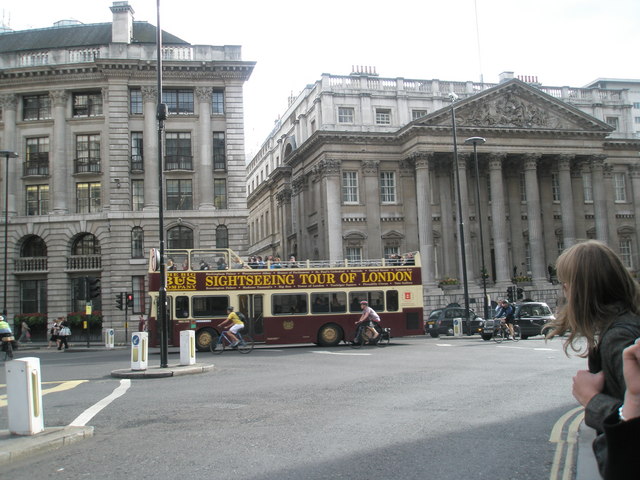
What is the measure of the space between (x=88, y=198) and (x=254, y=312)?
21.1 m

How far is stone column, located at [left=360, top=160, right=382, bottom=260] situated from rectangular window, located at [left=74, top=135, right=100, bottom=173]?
20.4m

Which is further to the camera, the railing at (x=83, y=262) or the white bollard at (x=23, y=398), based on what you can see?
the railing at (x=83, y=262)

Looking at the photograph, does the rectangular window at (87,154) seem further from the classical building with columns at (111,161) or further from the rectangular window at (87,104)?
the rectangular window at (87,104)

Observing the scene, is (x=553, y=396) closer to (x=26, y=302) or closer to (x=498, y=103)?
(x=26, y=302)

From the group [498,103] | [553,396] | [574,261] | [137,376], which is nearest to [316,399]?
[553,396]

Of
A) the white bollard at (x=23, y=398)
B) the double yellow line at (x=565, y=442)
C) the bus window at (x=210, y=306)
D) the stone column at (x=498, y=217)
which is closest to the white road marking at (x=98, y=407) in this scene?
the white bollard at (x=23, y=398)

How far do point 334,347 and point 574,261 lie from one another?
24.0 m

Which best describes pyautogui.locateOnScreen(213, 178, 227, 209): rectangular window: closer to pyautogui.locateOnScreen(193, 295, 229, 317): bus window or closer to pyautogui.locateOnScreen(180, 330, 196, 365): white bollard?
pyautogui.locateOnScreen(193, 295, 229, 317): bus window

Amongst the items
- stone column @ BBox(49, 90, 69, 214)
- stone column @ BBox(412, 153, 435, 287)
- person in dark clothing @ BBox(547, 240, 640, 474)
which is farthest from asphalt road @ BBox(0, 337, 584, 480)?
stone column @ BBox(412, 153, 435, 287)

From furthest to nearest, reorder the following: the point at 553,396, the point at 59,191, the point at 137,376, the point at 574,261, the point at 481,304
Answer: the point at 481,304
the point at 59,191
the point at 137,376
the point at 553,396
the point at 574,261

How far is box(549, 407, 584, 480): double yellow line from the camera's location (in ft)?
20.6

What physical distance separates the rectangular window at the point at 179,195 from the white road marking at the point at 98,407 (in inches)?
1137

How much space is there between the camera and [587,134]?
5431 cm

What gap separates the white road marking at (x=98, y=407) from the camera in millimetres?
9595
